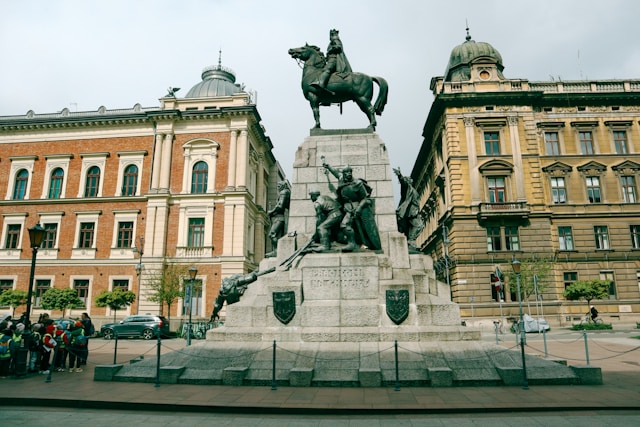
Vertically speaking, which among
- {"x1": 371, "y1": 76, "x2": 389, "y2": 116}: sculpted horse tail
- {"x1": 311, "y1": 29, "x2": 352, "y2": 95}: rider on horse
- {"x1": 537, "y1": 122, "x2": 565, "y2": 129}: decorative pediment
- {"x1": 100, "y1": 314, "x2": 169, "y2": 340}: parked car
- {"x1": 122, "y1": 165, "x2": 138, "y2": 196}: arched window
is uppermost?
{"x1": 537, "y1": 122, "x2": 565, "y2": 129}: decorative pediment

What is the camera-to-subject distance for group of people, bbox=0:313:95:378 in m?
11.8

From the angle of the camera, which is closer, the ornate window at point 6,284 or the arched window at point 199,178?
the ornate window at point 6,284

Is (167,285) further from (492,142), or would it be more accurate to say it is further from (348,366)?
(492,142)

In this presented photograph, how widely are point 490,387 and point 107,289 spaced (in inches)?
1499

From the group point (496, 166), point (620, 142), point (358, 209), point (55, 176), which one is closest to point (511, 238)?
point (496, 166)

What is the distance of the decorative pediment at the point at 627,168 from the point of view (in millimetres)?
39594

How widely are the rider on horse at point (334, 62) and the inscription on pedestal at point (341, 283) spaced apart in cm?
638

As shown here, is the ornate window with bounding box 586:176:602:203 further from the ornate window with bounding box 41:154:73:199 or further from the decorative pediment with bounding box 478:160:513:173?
the ornate window with bounding box 41:154:73:199

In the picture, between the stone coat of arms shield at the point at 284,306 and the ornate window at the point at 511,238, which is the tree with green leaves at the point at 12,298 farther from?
the ornate window at the point at 511,238

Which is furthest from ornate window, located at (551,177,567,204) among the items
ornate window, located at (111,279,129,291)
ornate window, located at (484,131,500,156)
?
ornate window, located at (111,279,129,291)

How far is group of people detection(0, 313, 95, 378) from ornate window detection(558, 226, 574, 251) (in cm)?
3806

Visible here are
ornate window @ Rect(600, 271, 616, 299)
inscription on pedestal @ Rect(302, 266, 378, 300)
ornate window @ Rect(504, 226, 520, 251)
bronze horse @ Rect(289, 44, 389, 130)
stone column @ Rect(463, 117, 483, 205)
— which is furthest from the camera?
stone column @ Rect(463, 117, 483, 205)

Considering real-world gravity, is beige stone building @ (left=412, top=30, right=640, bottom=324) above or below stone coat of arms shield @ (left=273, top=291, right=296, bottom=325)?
above

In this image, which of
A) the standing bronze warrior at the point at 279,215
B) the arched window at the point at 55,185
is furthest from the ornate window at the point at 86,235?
the standing bronze warrior at the point at 279,215
